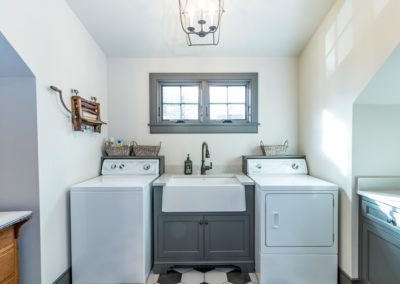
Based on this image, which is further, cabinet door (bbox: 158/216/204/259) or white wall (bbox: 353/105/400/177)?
cabinet door (bbox: 158/216/204/259)

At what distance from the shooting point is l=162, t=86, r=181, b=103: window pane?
9.25ft

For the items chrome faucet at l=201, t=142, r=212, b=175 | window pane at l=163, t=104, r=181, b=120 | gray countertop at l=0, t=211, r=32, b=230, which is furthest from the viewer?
window pane at l=163, t=104, r=181, b=120

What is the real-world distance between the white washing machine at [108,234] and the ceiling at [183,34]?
151cm

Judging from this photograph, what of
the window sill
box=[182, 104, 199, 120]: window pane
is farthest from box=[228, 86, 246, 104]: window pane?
box=[182, 104, 199, 120]: window pane

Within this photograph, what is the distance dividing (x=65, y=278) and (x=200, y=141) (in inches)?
68.9

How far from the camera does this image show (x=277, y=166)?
2.52 metres

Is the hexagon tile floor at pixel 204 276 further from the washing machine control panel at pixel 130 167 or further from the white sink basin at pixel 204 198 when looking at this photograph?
the washing machine control panel at pixel 130 167

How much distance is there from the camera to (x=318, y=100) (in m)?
2.24

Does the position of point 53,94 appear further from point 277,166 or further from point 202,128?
point 277,166

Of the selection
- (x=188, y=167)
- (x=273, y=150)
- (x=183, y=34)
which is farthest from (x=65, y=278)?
(x=183, y=34)

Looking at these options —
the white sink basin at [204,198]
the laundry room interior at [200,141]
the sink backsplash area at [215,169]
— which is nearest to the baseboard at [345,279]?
the laundry room interior at [200,141]

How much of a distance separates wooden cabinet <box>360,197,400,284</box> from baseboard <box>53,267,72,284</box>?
87.1 inches

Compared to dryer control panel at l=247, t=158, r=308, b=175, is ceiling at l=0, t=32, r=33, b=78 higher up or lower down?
higher up

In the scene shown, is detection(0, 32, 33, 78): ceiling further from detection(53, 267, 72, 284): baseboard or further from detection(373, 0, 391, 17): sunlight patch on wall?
detection(373, 0, 391, 17): sunlight patch on wall
